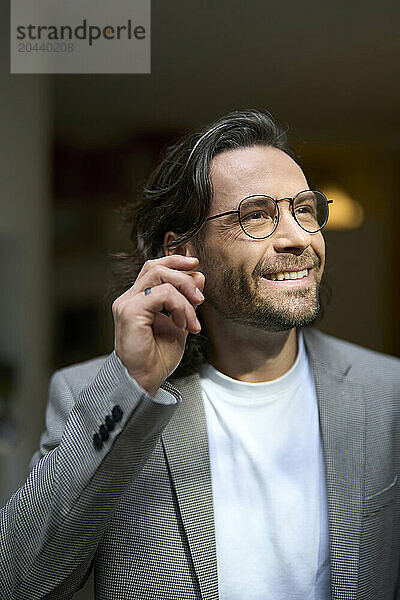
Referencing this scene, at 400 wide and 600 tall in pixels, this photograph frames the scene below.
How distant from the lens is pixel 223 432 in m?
1.47

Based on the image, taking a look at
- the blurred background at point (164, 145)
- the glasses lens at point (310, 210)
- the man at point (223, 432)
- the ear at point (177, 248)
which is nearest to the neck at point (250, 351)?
the man at point (223, 432)

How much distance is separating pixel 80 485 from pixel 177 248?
0.61 m

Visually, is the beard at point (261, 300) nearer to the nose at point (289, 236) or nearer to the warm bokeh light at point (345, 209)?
the nose at point (289, 236)

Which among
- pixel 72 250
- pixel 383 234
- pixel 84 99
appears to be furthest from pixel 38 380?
pixel 383 234

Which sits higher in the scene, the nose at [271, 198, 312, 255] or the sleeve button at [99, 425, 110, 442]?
the nose at [271, 198, 312, 255]

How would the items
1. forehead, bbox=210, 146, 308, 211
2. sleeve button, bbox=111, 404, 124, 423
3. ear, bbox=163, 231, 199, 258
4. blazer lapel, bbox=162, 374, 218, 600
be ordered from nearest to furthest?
sleeve button, bbox=111, 404, 124, 423 → blazer lapel, bbox=162, 374, 218, 600 → forehead, bbox=210, 146, 308, 211 → ear, bbox=163, 231, 199, 258

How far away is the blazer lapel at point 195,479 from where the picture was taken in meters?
1.31

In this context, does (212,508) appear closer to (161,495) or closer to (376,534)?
(161,495)

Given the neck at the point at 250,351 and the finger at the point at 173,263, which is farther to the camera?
the neck at the point at 250,351

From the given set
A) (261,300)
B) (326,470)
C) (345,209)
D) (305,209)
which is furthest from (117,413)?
(345,209)

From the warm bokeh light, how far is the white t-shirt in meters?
1.04

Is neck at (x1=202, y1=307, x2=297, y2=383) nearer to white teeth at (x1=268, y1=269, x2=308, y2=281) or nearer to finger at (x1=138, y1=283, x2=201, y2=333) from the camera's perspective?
white teeth at (x1=268, y1=269, x2=308, y2=281)

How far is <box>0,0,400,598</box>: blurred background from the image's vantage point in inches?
81.4

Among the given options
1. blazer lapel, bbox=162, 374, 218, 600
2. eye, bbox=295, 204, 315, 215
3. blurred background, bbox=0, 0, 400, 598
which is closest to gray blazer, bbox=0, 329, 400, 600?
blazer lapel, bbox=162, 374, 218, 600
